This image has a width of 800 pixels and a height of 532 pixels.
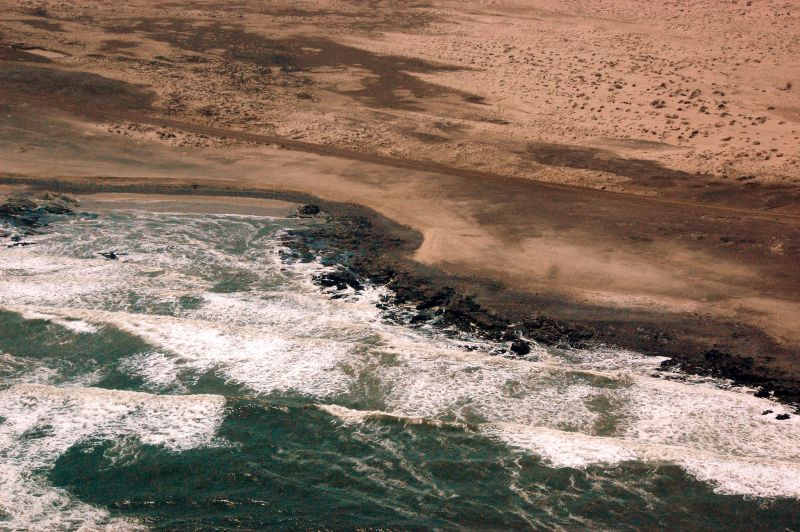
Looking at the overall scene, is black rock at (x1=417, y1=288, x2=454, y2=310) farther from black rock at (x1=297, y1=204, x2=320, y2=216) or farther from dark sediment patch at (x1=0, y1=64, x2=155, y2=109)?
dark sediment patch at (x1=0, y1=64, x2=155, y2=109)

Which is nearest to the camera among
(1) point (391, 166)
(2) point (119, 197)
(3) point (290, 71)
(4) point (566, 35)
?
(2) point (119, 197)

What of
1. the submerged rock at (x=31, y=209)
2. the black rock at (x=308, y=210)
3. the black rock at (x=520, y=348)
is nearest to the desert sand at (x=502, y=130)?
the black rock at (x=308, y=210)

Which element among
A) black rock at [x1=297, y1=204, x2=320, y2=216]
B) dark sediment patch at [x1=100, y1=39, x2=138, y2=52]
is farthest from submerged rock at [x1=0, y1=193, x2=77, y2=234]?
dark sediment patch at [x1=100, y1=39, x2=138, y2=52]

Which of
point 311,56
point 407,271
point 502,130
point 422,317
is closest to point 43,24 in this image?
point 311,56

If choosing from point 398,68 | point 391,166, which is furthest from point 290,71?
point 391,166

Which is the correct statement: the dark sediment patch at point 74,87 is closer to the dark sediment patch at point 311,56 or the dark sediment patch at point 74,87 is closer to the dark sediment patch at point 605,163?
the dark sediment patch at point 311,56

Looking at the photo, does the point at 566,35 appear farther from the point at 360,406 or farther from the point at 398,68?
the point at 360,406

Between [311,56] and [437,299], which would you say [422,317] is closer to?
[437,299]
